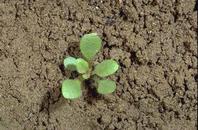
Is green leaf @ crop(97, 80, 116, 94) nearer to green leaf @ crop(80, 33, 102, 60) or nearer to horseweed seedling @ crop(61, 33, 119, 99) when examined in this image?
horseweed seedling @ crop(61, 33, 119, 99)

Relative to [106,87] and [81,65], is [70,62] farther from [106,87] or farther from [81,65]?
[106,87]

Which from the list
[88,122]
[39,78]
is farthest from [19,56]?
→ [88,122]

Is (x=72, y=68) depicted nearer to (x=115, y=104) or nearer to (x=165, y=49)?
(x=115, y=104)

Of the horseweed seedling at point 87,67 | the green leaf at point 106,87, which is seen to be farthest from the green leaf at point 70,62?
the green leaf at point 106,87

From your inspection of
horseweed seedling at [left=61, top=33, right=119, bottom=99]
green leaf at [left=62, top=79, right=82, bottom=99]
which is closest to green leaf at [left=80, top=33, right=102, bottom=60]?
horseweed seedling at [left=61, top=33, right=119, bottom=99]

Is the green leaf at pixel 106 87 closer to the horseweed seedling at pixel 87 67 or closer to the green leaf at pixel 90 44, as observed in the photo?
the horseweed seedling at pixel 87 67

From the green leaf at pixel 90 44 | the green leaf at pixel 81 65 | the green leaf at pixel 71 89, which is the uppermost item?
the green leaf at pixel 90 44
